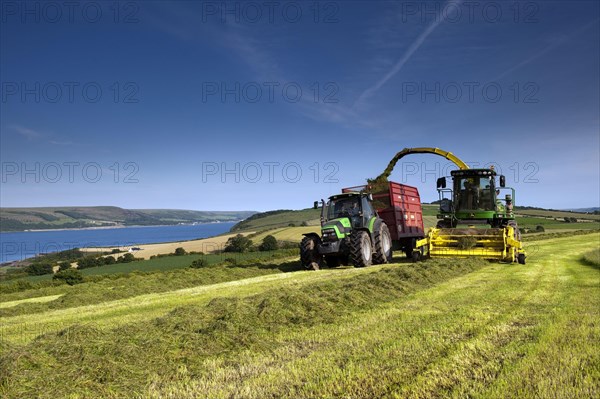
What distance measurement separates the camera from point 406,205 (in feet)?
59.1

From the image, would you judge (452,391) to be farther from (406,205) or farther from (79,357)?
(406,205)

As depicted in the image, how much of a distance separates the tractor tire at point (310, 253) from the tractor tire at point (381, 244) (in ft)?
7.22

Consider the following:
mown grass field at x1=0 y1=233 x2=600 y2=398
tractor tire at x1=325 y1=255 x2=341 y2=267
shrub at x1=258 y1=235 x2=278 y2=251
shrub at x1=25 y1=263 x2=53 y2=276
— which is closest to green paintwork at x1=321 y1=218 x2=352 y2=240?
tractor tire at x1=325 y1=255 x2=341 y2=267

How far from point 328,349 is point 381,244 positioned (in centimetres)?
1069

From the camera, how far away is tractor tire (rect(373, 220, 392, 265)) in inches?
586

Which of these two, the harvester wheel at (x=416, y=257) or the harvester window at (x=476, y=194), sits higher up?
the harvester window at (x=476, y=194)

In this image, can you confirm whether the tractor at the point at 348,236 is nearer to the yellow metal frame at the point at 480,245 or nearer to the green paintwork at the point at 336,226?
the green paintwork at the point at 336,226

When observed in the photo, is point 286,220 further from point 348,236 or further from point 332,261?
point 348,236

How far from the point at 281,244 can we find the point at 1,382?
110ft

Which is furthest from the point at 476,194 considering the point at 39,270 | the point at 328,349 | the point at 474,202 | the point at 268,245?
the point at 39,270

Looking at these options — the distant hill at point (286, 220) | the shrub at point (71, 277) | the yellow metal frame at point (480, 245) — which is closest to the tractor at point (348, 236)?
the yellow metal frame at point (480, 245)

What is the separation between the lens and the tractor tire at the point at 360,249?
13758 mm

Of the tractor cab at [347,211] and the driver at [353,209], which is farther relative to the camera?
the driver at [353,209]

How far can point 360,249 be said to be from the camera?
45.0 ft
